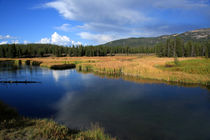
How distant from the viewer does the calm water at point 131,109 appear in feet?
33.8

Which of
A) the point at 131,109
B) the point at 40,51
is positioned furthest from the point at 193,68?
the point at 40,51

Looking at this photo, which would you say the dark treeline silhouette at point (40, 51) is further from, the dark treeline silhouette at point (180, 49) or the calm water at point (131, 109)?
the calm water at point (131, 109)

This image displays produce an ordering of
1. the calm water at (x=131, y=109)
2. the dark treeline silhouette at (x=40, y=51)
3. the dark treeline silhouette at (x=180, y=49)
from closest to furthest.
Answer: the calm water at (x=131, y=109) < the dark treeline silhouette at (x=180, y=49) < the dark treeline silhouette at (x=40, y=51)

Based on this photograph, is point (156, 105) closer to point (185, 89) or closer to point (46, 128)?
point (185, 89)

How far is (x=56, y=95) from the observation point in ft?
61.1

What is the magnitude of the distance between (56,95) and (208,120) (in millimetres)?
A: 15212

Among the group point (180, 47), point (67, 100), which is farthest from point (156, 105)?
point (180, 47)

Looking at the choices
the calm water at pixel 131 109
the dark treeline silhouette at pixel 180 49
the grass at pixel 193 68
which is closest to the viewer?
the calm water at pixel 131 109

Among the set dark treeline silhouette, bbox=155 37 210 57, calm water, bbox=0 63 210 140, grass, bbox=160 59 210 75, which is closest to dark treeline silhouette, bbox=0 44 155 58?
dark treeline silhouette, bbox=155 37 210 57

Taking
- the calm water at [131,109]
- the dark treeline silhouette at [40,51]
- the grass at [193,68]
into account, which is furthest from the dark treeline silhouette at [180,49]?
the calm water at [131,109]

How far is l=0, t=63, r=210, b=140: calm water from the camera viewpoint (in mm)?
10309

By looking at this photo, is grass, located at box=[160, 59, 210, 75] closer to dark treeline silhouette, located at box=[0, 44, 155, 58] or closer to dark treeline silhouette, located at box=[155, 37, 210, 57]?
dark treeline silhouette, located at box=[155, 37, 210, 57]

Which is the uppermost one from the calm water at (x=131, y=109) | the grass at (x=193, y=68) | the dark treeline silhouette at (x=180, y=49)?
the dark treeline silhouette at (x=180, y=49)

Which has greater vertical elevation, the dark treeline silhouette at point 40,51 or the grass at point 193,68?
the dark treeline silhouette at point 40,51
